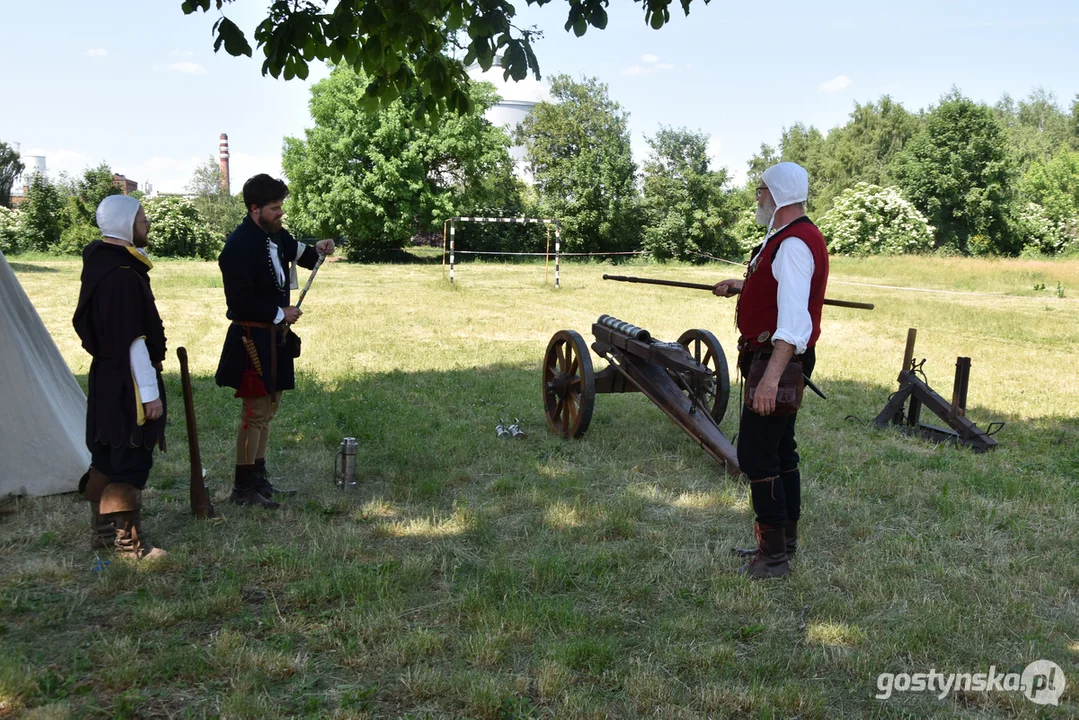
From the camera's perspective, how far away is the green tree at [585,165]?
129 ft

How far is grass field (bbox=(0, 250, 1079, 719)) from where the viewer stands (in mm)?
2975

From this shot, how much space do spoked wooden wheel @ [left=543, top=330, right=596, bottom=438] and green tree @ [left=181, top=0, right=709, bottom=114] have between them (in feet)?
6.98

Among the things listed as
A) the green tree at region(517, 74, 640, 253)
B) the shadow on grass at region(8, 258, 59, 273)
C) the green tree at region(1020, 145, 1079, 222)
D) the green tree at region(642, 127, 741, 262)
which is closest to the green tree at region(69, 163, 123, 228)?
the shadow on grass at region(8, 258, 59, 273)

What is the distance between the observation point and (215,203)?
145 feet

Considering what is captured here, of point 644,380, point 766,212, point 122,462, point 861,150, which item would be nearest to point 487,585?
point 122,462

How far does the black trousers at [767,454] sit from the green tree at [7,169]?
179ft

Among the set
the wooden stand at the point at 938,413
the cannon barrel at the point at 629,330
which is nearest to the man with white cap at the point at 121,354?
the cannon barrel at the point at 629,330

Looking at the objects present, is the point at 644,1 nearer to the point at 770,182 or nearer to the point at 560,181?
the point at 770,182

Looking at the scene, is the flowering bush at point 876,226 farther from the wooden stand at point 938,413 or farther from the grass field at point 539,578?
the wooden stand at point 938,413

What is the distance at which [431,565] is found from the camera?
4.05 metres

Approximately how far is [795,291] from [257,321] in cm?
289

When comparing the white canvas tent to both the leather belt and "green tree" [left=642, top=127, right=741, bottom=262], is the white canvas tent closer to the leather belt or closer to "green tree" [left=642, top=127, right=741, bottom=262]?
the leather belt

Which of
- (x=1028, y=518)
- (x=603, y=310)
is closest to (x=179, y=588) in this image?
(x=1028, y=518)

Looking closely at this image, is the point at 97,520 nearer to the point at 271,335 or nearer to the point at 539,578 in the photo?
the point at 271,335
